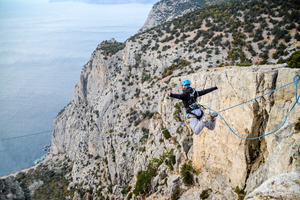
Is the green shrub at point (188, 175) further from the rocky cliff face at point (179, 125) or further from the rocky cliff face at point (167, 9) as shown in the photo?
the rocky cliff face at point (167, 9)

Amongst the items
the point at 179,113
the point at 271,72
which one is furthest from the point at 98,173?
the point at 271,72

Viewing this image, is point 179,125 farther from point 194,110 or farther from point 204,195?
point 194,110

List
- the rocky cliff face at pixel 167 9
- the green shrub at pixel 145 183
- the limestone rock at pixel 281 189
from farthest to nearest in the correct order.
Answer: the rocky cliff face at pixel 167 9
the green shrub at pixel 145 183
the limestone rock at pixel 281 189

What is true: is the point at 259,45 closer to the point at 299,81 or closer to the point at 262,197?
the point at 299,81

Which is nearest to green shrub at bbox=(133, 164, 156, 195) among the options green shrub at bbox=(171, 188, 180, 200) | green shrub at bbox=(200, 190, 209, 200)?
green shrub at bbox=(171, 188, 180, 200)

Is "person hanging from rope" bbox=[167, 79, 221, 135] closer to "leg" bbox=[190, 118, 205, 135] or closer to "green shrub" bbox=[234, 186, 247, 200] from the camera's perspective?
"leg" bbox=[190, 118, 205, 135]

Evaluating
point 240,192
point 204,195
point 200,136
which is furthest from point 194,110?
point 204,195

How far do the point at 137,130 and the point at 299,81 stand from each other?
2849 centimetres

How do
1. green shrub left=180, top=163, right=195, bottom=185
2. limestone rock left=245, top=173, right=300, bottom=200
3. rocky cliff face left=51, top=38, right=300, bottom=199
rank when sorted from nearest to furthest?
limestone rock left=245, top=173, right=300, bottom=200, rocky cliff face left=51, top=38, right=300, bottom=199, green shrub left=180, top=163, right=195, bottom=185

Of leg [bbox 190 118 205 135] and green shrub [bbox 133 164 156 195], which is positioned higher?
leg [bbox 190 118 205 135]

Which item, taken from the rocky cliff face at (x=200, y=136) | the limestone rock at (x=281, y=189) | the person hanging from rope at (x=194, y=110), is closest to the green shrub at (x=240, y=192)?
the rocky cliff face at (x=200, y=136)

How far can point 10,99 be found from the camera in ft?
474

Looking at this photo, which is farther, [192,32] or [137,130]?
[192,32]

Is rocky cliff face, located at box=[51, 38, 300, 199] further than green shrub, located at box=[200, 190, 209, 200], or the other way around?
green shrub, located at box=[200, 190, 209, 200]
